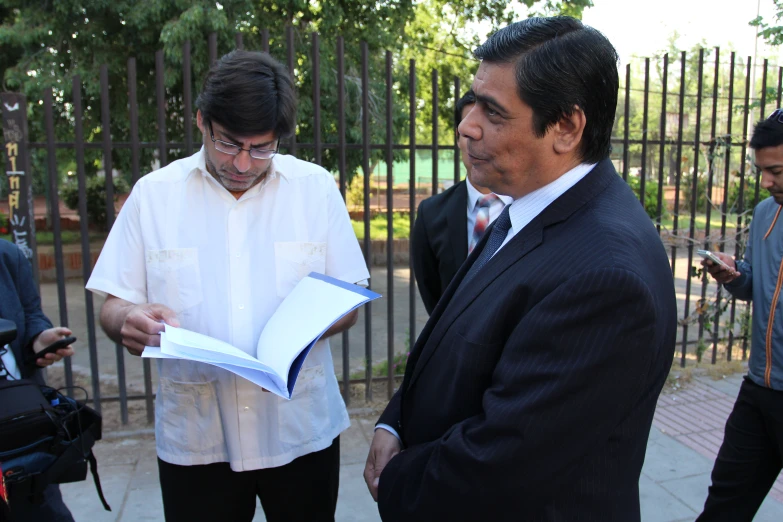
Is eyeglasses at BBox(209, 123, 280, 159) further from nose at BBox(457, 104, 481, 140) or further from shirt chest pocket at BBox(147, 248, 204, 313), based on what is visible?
nose at BBox(457, 104, 481, 140)

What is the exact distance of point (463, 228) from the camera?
260 centimetres

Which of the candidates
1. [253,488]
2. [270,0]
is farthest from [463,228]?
[270,0]

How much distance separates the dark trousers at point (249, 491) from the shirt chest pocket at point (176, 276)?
1.71 feet

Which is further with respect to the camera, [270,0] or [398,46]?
[398,46]

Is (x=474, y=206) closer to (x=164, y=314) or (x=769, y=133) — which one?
(x=769, y=133)

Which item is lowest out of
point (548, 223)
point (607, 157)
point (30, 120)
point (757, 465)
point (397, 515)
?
point (757, 465)

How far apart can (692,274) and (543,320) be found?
4510 millimetres

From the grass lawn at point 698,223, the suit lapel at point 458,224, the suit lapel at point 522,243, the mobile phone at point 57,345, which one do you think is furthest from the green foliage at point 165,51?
the suit lapel at point 522,243

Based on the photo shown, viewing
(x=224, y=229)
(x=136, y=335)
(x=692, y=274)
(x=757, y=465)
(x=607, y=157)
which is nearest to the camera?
(x=607, y=157)

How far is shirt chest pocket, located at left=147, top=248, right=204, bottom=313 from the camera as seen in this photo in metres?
1.85

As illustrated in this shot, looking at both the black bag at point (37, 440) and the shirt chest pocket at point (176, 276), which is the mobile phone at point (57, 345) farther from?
the shirt chest pocket at point (176, 276)

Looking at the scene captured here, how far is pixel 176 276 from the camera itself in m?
1.85

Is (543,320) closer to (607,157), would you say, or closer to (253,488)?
(607,157)

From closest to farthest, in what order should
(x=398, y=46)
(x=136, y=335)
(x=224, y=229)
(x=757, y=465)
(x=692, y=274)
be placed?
(x=136, y=335), (x=224, y=229), (x=757, y=465), (x=692, y=274), (x=398, y=46)
